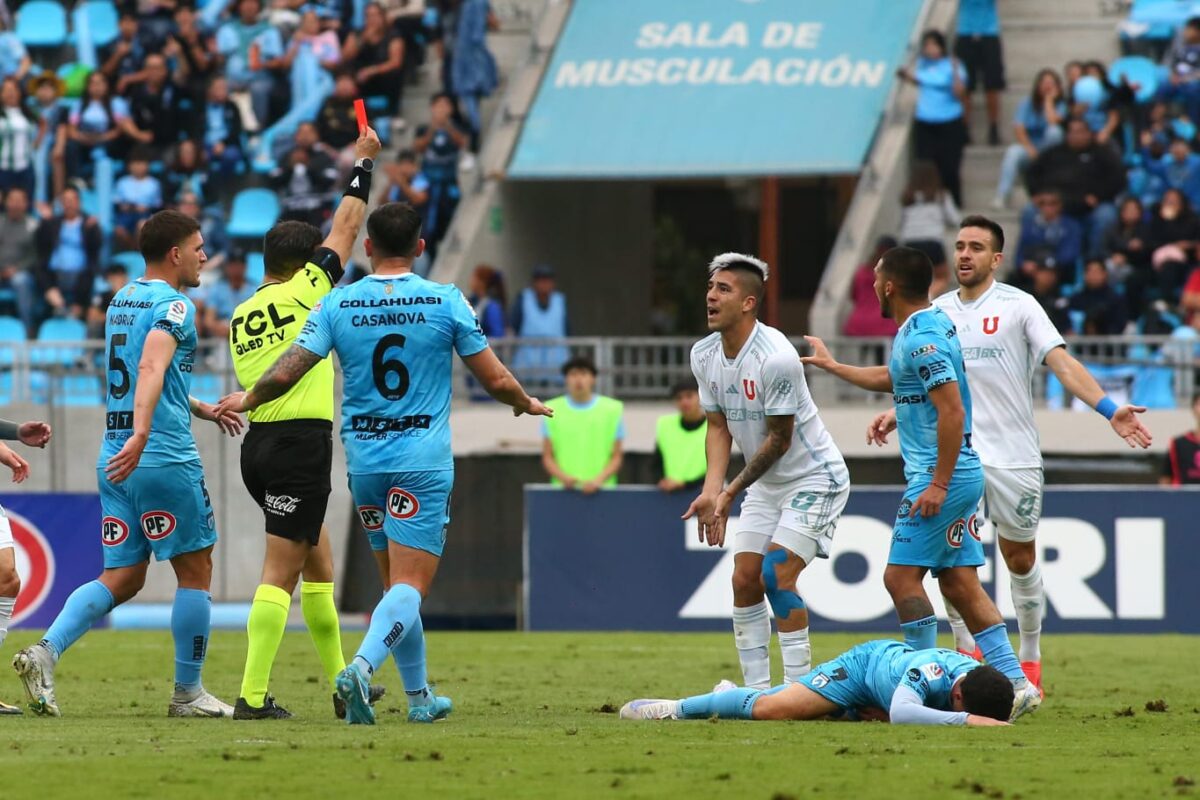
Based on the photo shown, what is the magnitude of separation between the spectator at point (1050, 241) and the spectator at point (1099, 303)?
0.80m

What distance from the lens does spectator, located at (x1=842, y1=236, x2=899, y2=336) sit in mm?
21969

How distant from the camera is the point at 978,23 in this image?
25250mm

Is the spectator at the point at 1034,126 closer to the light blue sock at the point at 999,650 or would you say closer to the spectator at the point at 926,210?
the spectator at the point at 926,210

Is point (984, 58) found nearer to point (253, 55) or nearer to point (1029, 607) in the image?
point (253, 55)

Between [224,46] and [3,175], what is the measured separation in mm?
3529

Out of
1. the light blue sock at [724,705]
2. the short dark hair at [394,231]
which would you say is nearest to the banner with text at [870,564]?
the light blue sock at [724,705]

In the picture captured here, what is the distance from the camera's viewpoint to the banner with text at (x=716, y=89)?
2552cm

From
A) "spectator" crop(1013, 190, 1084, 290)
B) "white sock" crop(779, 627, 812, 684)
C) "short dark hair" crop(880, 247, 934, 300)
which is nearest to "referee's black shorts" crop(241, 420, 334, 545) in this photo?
"white sock" crop(779, 627, 812, 684)

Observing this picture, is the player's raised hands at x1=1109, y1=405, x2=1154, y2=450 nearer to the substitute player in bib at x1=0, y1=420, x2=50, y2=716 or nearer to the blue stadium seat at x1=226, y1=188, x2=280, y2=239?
the substitute player in bib at x1=0, y1=420, x2=50, y2=716

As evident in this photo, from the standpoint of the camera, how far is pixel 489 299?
23.5 m

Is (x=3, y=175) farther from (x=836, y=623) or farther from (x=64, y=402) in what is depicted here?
(x=836, y=623)

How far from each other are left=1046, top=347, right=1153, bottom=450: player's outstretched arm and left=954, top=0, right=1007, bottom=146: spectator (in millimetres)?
14601

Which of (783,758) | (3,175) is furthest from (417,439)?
(3,175)

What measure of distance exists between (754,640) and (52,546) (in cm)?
965
